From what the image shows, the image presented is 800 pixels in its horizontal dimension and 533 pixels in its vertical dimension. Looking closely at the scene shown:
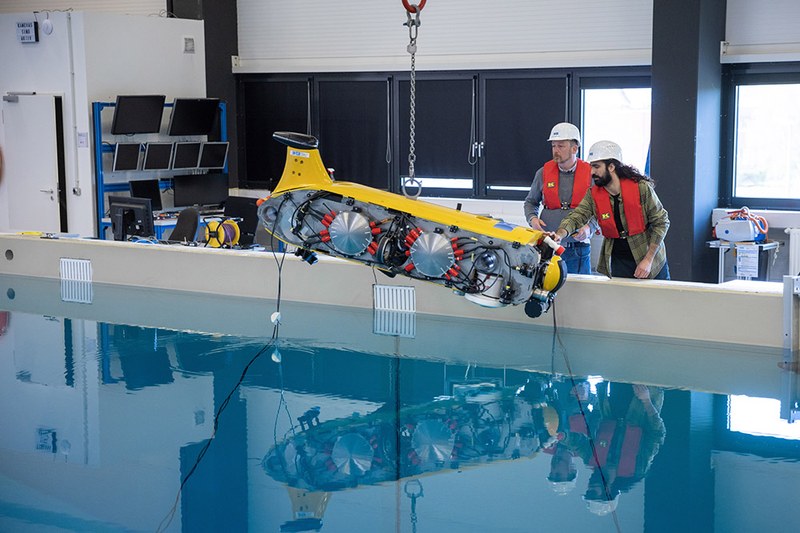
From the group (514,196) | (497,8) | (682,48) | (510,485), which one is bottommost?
(510,485)

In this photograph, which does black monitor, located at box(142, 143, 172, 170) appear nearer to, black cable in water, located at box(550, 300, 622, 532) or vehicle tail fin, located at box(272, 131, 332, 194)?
vehicle tail fin, located at box(272, 131, 332, 194)

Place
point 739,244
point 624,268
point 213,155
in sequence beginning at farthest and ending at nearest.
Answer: point 213,155 < point 739,244 < point 624,268

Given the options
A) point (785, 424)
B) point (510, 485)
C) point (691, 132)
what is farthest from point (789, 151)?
point (510, 485)

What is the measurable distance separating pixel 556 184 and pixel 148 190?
5.62 m

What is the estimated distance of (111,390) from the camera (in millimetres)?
5238

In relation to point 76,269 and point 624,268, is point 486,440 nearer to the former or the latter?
point 624,268

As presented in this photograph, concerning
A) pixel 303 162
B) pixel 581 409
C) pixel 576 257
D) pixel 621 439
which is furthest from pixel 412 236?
pixel 621 439

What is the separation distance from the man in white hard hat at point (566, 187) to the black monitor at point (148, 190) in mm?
5323

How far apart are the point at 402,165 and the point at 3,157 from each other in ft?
14.3

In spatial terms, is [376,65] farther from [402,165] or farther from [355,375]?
[355,375]

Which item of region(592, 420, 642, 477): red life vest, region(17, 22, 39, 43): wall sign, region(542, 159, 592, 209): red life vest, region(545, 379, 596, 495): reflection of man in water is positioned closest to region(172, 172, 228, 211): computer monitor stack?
region(17, 22, 39, 43): wall sign

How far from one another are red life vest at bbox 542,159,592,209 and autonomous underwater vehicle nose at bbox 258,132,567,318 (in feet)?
2.94

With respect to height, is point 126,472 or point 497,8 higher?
point 497,8

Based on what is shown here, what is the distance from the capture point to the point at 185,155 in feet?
35.8
